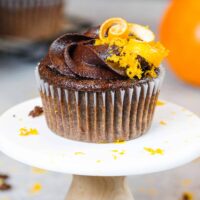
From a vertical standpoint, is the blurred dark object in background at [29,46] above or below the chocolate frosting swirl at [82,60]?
below

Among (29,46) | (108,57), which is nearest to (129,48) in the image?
(108,57)

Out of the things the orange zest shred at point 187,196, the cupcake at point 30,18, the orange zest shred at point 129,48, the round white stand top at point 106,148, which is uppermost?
the orange zest shred at point 129,48

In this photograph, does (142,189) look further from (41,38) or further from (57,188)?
(41,38)

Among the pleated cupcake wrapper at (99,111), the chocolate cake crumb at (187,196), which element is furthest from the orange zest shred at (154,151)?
the chocolate cake crumb at (187,196)

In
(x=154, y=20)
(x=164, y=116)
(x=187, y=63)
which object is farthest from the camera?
(x=154, y=20)

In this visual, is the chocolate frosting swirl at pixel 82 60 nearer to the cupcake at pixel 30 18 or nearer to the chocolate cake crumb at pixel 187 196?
the chocolate cake crumb at pixel 187 196

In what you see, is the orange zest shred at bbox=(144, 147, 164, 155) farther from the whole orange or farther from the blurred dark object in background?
the blurred dark object in background

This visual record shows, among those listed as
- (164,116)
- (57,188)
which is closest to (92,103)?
(164,116)
